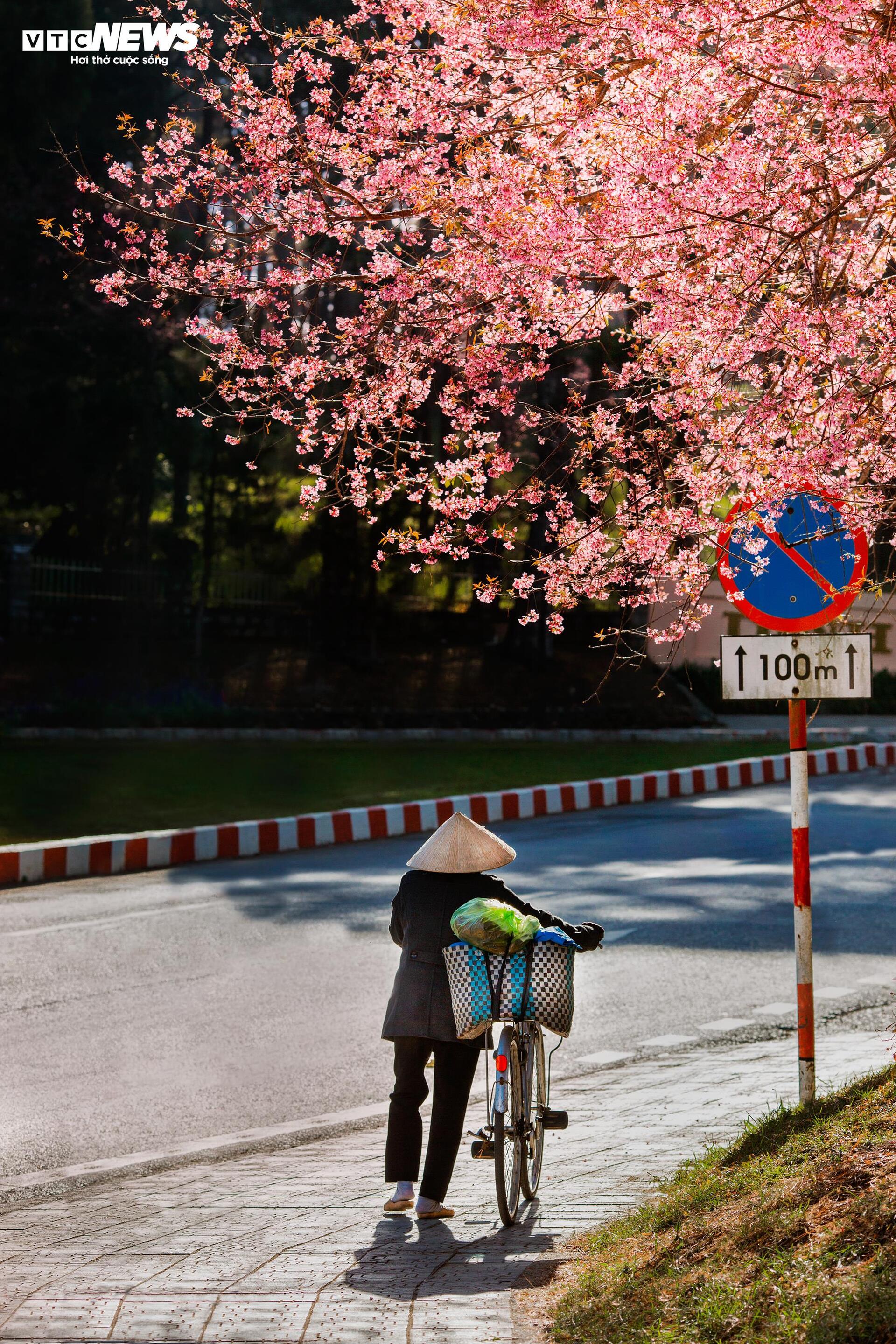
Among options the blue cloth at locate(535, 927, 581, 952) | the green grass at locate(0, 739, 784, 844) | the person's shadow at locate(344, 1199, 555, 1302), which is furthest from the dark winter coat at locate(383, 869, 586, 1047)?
the green grass at locate(0, 739, 784, 844)

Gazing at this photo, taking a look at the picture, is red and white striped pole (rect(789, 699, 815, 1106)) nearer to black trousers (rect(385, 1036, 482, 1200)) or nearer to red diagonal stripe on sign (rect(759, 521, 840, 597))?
red diagonal stripe on sign (rect(759, 521, 840, 597))

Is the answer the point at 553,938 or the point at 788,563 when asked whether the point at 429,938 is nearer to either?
the point at 553,938

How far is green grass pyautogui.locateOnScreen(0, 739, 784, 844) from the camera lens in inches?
704

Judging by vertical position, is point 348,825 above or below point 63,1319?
above

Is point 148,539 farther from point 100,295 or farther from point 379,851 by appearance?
point 379,851

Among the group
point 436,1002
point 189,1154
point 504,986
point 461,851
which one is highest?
point 461,851

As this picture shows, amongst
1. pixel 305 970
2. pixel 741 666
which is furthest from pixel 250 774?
pixel 741 666

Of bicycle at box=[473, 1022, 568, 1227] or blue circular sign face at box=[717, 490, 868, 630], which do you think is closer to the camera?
bicycle at box=[473, 1022, 568, 1227]

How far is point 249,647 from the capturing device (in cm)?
3506

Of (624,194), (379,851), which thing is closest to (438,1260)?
(624,194)

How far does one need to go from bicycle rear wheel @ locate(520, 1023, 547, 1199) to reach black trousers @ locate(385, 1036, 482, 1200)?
228 millimetres

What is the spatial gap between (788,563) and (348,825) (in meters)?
11.5

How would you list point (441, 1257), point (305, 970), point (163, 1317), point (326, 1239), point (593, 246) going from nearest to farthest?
point (163, 1317), point (441, 1257), point (326, 1239), point (593, 246), point (305, 970)

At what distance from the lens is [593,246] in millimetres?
6781
